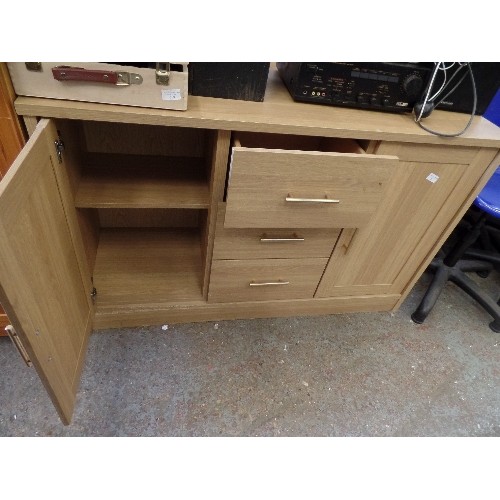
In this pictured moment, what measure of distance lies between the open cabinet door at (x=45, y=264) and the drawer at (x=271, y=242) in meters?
0.38

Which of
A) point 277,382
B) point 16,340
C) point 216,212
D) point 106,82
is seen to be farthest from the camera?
point 277,382

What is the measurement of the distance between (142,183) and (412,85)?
76 centimetres

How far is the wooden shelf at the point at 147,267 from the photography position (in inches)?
44.6

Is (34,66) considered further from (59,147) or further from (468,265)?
(468,265)

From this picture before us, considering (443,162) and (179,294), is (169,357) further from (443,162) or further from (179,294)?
(443,162)

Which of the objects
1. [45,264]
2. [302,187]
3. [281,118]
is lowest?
[45,264]

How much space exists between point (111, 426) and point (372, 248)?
910mm

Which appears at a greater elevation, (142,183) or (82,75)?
(82,75)

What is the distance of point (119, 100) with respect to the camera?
73 centimetres

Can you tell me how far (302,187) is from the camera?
81 cm

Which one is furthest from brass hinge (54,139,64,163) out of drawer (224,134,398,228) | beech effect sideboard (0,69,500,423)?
drawer (224,134,398,228)

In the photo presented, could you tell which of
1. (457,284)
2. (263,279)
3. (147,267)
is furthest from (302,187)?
(457,284)

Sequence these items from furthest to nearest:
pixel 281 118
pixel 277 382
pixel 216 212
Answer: pixel 277 382, pixel 216 212, pixel 281 118

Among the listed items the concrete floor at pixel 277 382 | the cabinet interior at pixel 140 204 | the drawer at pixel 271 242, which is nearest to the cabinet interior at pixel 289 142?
the cabinet interior at pixel 140 204
